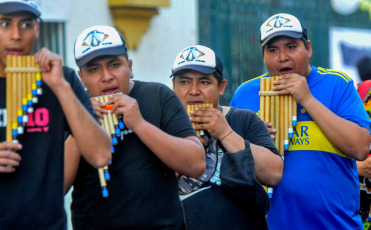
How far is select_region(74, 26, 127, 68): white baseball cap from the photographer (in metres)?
3.85

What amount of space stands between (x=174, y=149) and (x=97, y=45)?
66 centimetres

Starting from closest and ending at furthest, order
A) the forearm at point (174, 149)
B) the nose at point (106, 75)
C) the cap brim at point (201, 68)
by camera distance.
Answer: the forearm at point (174, 149) < the nose at point (106, 75) < the cap brim at point (201, 68)

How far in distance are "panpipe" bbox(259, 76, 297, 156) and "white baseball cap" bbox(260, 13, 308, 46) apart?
298 mm

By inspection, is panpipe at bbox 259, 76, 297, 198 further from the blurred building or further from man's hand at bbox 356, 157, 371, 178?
the blurred building

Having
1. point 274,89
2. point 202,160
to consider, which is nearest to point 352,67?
point 274,89

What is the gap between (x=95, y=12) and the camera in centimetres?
1013

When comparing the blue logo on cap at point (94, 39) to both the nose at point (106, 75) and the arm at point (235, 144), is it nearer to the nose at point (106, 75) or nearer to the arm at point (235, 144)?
the nose at point (106, 75)

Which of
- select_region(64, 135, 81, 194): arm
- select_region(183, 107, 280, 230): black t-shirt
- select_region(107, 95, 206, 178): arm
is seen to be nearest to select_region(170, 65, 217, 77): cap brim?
select_region(183, 107, 280, 230): black t-shirt

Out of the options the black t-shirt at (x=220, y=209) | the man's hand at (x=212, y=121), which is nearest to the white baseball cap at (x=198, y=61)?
the man's hand at (x=212, y=121)

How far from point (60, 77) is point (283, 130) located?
6.73 feet

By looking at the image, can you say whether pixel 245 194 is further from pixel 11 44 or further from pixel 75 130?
pixel 11 44

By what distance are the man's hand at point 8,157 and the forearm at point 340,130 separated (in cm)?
214

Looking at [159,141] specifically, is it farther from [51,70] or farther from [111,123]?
[51,70]

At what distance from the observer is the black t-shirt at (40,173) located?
3.33m
